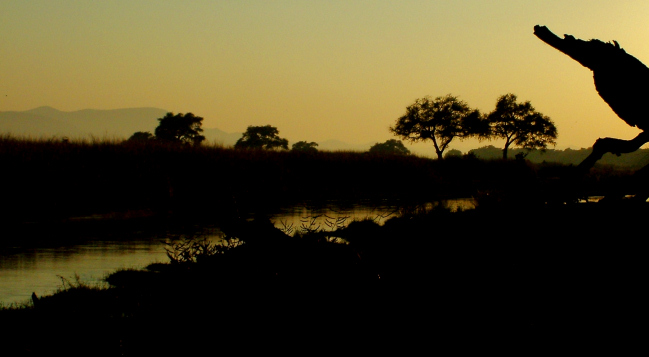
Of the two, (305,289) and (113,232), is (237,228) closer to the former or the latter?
(305,289)

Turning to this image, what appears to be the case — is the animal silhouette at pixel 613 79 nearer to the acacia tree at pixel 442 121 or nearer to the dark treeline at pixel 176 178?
the dark treeline at pixel 176 178

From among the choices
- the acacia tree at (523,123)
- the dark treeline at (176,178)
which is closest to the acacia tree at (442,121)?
the acacia tree at (523,123)

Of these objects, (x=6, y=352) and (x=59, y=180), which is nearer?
(x=6, y=352)

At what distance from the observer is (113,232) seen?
2064cm

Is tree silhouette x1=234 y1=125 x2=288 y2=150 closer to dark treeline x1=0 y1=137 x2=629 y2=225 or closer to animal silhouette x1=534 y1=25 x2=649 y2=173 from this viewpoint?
dark treeline x1=0 y1=137 x2=629 y2=225

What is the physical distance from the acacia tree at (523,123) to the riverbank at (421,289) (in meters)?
70.4

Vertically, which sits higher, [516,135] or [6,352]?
[516,135]

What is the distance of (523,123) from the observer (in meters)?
73.1

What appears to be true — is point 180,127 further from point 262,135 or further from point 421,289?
point 421,289

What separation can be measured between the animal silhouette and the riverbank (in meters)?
0.67

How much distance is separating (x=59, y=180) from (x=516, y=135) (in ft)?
195

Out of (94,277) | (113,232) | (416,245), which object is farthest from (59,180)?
(416,245)

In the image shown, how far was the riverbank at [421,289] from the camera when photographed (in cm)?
467

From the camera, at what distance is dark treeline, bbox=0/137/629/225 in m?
24.9
